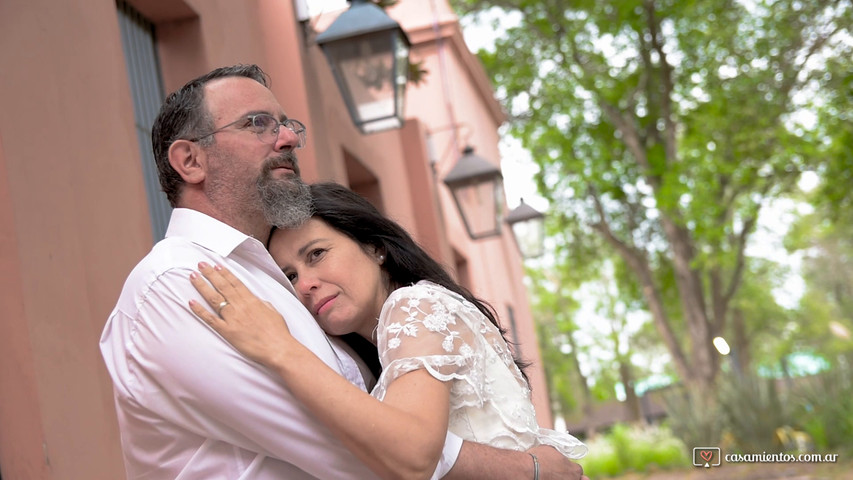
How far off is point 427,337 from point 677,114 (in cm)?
1890

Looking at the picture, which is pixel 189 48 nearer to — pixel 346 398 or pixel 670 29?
pixel 346 398

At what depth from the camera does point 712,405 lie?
18.2 m

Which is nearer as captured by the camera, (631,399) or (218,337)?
(218,337)

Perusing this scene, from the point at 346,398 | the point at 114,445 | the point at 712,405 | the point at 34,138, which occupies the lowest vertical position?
the point at 712,405

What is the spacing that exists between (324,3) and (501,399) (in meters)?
5.52

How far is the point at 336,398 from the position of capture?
2.09m

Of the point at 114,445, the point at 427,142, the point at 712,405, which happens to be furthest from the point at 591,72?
the point at 114,445

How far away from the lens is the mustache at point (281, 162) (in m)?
2.70

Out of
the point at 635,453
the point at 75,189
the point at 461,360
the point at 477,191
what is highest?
the point at 75,189

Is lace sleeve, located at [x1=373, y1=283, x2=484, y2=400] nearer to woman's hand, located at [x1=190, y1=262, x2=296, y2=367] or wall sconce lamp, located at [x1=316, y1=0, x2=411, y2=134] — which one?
woman's hand, located at [x1=190, y1=262, x2=296, y2=367]

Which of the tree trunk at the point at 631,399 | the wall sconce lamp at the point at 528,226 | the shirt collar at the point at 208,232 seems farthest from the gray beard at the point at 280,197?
the tree trunk at the point at 631,399

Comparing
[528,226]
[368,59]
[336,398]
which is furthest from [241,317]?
[528,226]

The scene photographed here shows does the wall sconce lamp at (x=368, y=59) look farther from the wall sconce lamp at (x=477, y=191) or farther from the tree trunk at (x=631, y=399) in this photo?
the tree trunk at (x=631, y=399)

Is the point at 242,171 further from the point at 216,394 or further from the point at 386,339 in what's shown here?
the point at 216,394
